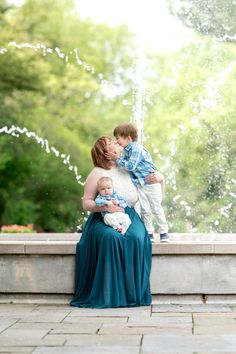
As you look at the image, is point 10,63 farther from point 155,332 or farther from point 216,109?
point 155,332

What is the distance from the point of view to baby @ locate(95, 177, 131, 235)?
29.1 feet

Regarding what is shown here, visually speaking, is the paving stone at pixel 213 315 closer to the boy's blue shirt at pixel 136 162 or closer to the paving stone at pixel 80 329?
the paving stone at pixel 80 329

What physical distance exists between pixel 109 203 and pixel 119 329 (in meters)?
1.76

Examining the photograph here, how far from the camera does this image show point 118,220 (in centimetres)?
891

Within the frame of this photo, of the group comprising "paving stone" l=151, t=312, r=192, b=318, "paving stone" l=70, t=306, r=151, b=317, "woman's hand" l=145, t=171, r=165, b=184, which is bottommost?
"paving stone" l=70, t=306, r=151, b=317

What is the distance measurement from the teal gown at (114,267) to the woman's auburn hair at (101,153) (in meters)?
0.48

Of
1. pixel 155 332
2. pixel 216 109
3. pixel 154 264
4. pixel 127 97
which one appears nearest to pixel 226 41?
pixel 216 109

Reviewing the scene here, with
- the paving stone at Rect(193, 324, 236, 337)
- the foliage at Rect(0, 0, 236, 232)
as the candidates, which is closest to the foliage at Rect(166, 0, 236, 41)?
the foliage at Rect(0, 0, 236, 232)

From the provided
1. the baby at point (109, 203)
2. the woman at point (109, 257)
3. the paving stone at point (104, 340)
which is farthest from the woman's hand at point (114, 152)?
the paving stone at point (104, 340)

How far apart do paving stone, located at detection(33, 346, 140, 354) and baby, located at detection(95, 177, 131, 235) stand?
8.12 feet

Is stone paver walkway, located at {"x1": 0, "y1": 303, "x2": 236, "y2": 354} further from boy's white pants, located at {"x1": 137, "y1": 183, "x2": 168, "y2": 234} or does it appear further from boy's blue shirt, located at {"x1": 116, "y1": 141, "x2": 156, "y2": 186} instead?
boy's blue shirt, located at {"x1": 116, "y1": 141, "x2": 156, "y2": 186}

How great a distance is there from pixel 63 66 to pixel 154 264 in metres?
19.1

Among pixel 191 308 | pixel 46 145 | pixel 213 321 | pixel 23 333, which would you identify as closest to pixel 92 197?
pixel 191 308

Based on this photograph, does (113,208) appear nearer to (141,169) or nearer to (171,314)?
(141,169)
